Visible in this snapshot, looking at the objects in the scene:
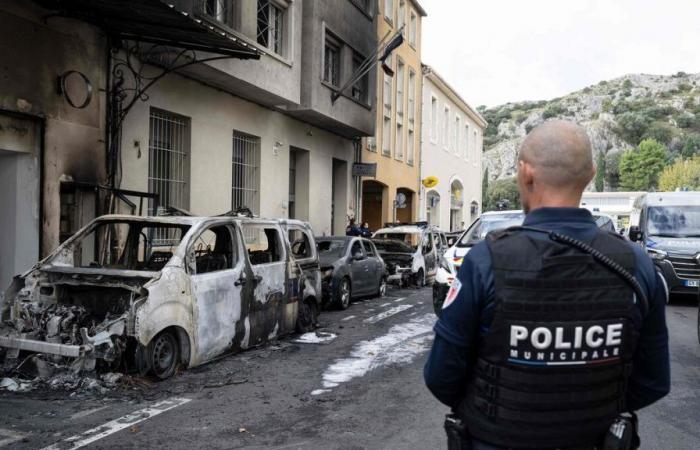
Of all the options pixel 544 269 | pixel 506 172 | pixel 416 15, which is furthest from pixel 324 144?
pixel 506 172

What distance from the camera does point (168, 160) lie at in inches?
507

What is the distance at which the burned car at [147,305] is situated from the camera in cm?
603

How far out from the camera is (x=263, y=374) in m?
6.94

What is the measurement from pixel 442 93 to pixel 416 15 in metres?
5.58

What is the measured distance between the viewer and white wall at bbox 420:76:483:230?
31.2 meters

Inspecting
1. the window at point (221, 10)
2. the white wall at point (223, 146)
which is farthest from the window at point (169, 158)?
the window at point (221, 10)

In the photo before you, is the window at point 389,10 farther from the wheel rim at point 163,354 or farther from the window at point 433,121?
the wheel rim at point 163,354

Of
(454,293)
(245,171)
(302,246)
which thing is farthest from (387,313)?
(454,293)

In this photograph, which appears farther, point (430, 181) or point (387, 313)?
point (430, 181)

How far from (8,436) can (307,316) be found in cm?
529

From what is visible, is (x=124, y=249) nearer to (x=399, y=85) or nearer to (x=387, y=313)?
(x=387, y=313)

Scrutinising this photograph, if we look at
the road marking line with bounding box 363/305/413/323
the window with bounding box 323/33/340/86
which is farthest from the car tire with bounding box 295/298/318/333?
the window with bounding box 323/33/340/86

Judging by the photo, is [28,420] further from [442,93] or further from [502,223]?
[442,93]

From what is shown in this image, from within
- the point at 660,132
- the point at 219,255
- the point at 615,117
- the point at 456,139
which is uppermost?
the point at 615,117
